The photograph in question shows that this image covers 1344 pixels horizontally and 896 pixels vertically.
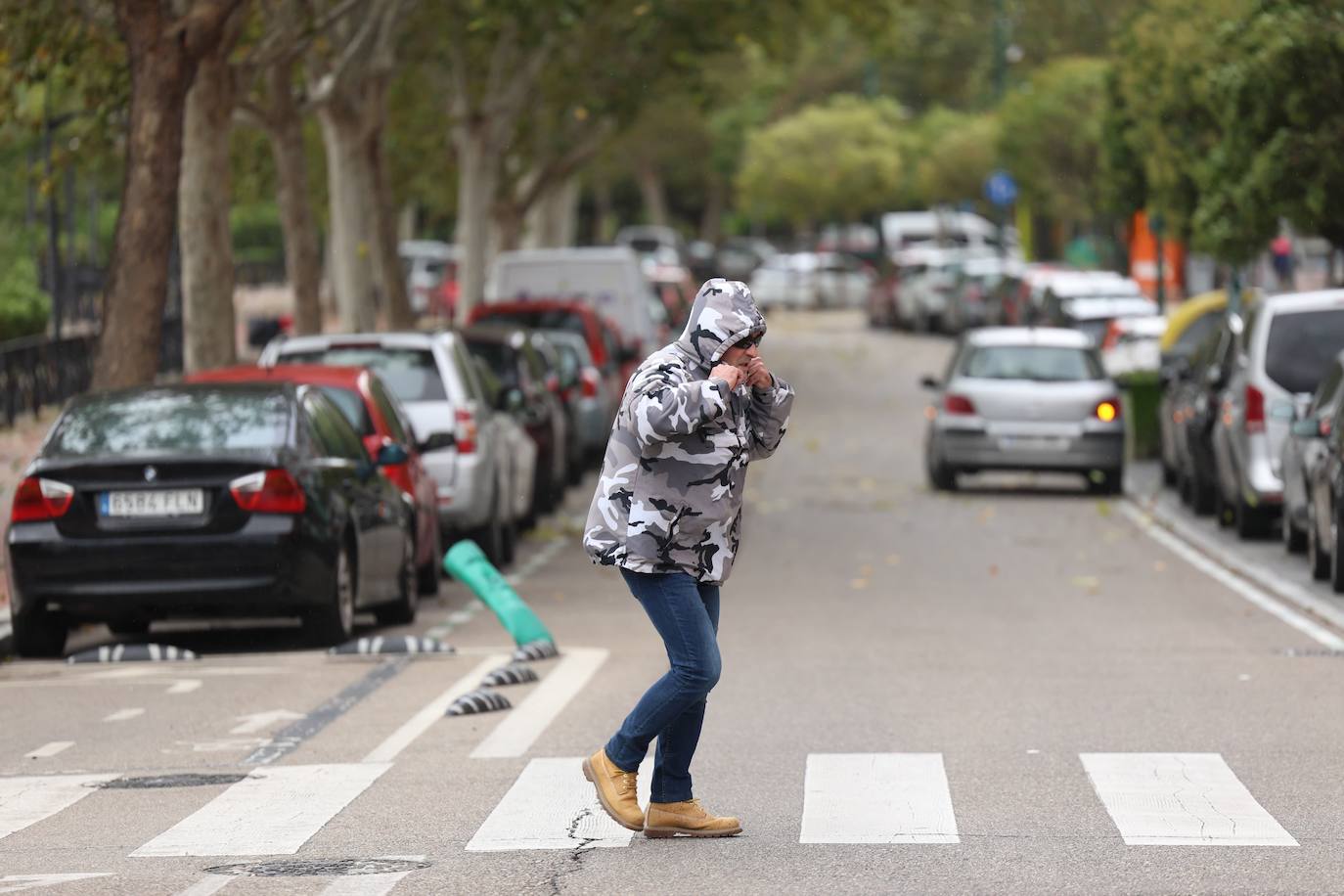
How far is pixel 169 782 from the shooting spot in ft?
31.9

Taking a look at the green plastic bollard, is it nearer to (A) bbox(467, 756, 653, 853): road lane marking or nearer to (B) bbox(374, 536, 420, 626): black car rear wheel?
(B) bbox(374, 536, 420, 626): black car rear wheel

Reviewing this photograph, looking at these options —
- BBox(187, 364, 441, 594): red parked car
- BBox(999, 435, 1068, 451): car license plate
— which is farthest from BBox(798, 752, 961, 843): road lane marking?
BBox(999, 435, 1068, 451): car license plate

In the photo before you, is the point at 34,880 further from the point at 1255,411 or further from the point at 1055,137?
the point at 1055,137

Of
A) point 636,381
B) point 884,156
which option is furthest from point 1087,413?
point 884,156

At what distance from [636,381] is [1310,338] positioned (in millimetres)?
12661

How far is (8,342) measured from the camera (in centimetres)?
2822

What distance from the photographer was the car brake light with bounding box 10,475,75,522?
44.3 ft

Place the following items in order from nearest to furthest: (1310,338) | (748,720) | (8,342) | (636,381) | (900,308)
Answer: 1. (636,381)
2. (748,720)
3. (1310,338)
4. (8,342)
5. (900,308)

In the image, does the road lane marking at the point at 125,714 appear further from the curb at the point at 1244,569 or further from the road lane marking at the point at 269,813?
the curb at the point at 1244,569

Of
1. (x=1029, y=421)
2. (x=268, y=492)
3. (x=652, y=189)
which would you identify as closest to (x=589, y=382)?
(x=1029, y=421)

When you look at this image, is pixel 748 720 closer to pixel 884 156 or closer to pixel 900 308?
pixel 900 308

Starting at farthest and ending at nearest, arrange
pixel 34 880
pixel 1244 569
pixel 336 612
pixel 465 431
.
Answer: pixel 1244 569 → pixel 465 431 → pixel 336 612 → pixel 34 880

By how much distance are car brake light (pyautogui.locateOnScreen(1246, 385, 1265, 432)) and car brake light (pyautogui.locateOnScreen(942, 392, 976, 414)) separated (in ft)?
20.7

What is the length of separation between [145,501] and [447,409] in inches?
206
